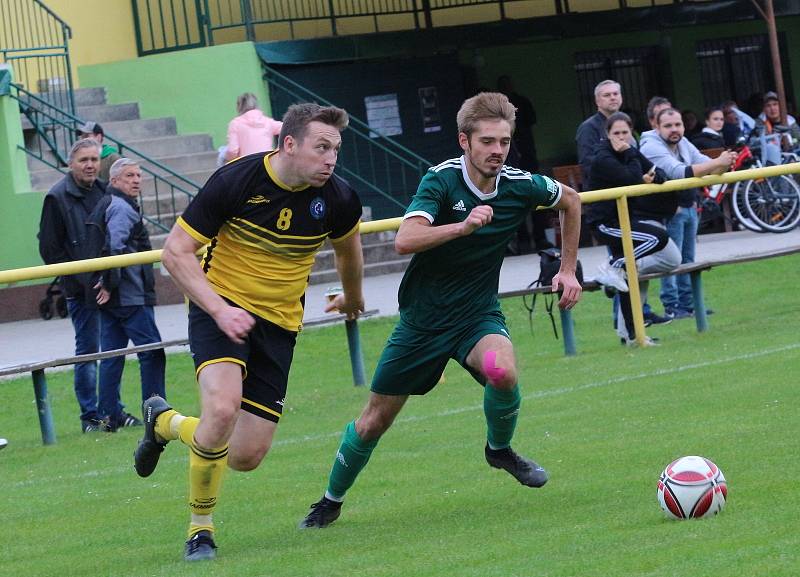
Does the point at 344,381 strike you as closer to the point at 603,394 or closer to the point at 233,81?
the point at 603,394

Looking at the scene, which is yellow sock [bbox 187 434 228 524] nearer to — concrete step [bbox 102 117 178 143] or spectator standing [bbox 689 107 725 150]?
concrete step [bbox 102 117 178 143]

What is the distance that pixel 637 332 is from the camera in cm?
1301

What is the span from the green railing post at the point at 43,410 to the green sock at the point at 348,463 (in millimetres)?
4689

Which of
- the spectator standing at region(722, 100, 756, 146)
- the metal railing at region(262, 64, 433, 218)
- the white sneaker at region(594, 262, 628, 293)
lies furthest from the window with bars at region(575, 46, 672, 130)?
the white sneaker at region(594, 262, 628, 293)

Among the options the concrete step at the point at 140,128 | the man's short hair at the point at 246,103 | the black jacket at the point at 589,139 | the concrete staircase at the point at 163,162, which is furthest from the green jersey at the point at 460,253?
the concrete step at the point at 140,128

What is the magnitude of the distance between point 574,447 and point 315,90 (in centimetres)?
1510

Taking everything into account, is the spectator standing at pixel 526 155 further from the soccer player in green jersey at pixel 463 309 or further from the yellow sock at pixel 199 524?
the yellow sock at pixel 199 524

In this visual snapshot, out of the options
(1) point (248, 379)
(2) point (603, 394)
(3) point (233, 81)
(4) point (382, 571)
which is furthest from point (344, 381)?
(3) point (233, 81)

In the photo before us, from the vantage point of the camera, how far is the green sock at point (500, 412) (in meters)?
7.21

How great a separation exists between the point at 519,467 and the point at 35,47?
16.0 m

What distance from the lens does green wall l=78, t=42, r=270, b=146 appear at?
2175cm

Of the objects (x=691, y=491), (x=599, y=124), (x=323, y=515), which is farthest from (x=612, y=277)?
(x=691, y=491)

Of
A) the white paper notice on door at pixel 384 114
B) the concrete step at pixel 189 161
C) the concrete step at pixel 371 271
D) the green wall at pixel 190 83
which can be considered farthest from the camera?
the white paper notice on door at pixel 384 114

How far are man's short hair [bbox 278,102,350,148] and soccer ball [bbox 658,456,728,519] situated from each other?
6.86ft
